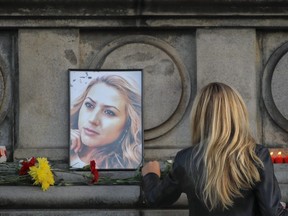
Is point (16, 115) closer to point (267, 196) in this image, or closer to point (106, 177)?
point (106, 177)

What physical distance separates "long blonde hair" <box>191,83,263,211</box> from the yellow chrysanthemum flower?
93.3 inches

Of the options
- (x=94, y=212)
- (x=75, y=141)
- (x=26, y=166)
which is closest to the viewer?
(x=94, y=212)

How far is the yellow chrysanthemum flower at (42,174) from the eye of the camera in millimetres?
5934

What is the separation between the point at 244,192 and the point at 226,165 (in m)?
0.16

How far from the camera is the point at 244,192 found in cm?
373

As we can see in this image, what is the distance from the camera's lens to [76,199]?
19.3ft

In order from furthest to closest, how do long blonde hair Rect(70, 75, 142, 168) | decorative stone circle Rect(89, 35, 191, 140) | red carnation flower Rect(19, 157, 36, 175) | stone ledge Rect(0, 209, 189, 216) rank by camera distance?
decorative stone circle Rect(89, 35, 191, 140) → long blonde hair Rect(70, 75, 142, 168) → red carnation flower Rect(19, 157, 36, 175) → stone ledge Rect(0, 209, 189, 216)

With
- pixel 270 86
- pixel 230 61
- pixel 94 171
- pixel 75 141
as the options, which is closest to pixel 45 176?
pixel 94 171

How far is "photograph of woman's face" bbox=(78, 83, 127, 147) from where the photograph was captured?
6.86 metres

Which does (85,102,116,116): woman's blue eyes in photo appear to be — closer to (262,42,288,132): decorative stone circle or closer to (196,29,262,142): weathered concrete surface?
(196,29,262,142): weathered concrete surface

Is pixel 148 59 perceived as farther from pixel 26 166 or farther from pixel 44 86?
pixel 26 166

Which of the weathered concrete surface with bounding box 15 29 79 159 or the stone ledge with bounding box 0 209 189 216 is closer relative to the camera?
the stone ledge with bounding box 0 209 189 216

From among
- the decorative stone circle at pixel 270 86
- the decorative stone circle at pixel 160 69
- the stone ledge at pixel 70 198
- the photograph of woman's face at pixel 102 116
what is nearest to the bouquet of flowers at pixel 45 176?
the stone ledge at pixel 70 198

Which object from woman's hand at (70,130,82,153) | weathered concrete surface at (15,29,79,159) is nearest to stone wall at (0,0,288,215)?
weathered concrete surface at (15,29,79,159)
